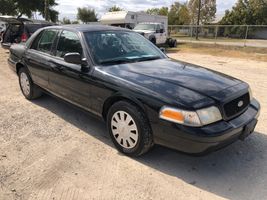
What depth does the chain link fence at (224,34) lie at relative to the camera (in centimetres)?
2522

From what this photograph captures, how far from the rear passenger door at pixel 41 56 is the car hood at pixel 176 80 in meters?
1.56

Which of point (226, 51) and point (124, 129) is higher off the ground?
point (124, 129)

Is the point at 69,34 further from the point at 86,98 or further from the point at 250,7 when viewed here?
the point at 250,7

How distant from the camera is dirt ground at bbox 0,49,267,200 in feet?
10.4

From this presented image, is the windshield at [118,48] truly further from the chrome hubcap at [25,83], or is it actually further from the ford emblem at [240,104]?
the chrome hubcap at [25,83]

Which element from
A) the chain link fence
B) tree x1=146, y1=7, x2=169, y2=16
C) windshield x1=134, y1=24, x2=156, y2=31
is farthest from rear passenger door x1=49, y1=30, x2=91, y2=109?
tree x1=146, y1=7, x2=169, y2=16

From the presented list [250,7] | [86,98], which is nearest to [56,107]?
[86,98]

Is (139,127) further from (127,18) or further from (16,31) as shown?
(127,18)

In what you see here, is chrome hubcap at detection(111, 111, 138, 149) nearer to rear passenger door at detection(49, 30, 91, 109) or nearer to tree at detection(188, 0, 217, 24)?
rear passenger door at detection(49, 30, 91, 109)

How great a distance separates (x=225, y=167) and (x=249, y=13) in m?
50.3

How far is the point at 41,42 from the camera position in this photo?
18.3 feet

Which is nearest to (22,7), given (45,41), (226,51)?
(226,51)

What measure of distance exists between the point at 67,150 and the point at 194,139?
1823mm

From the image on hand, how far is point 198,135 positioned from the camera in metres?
3.13
